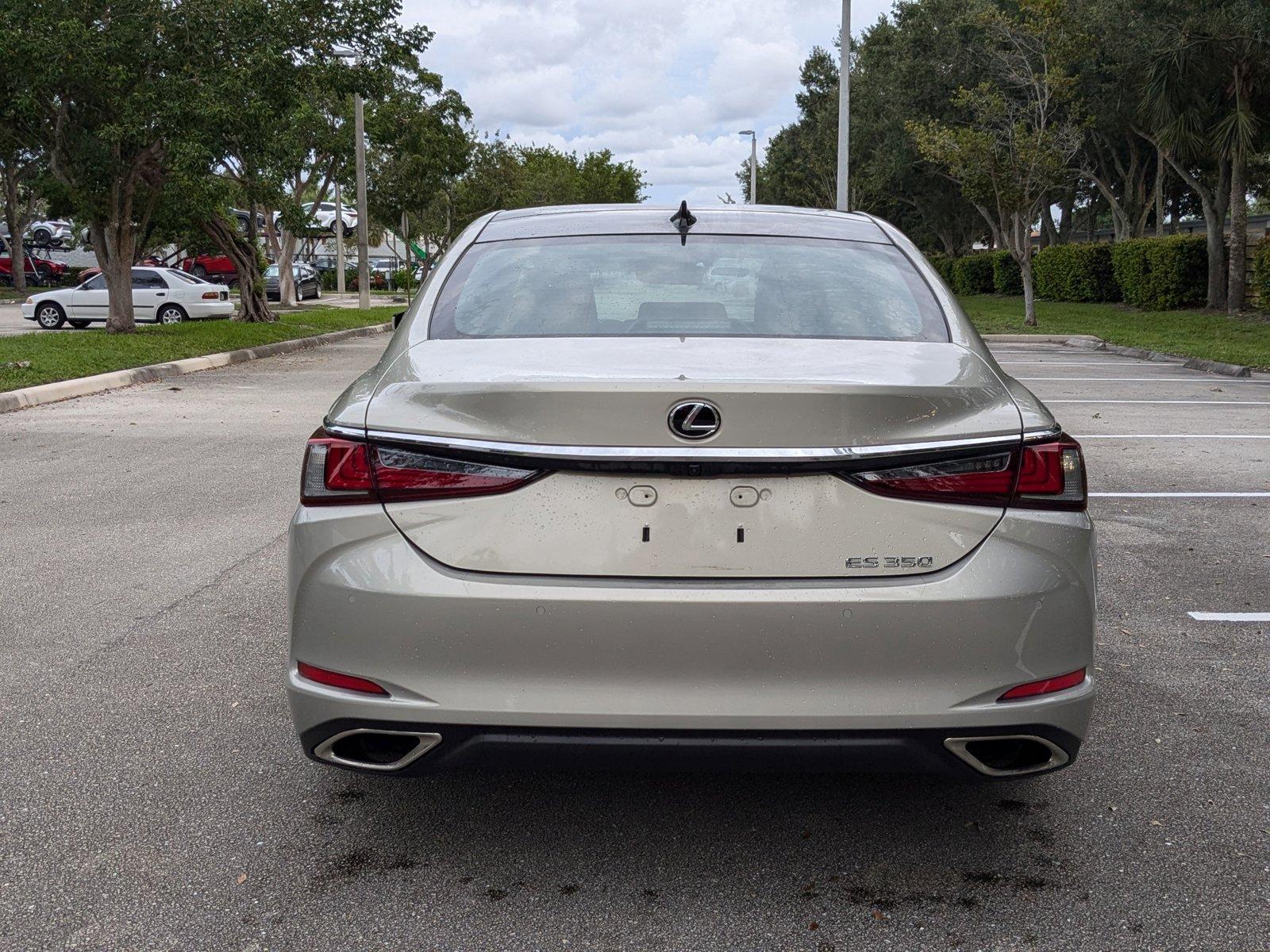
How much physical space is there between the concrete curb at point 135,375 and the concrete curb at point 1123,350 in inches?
427

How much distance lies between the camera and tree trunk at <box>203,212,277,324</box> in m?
26.3

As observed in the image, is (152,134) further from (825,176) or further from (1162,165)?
(825,176)

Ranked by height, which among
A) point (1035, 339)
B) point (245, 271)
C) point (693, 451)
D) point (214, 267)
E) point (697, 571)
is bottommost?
point (1035, 339)

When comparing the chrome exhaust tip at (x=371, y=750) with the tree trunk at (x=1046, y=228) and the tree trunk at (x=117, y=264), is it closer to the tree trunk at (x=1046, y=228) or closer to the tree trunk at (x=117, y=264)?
the tree trunk at (x=117, y=264)

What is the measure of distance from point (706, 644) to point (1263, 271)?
26487mm

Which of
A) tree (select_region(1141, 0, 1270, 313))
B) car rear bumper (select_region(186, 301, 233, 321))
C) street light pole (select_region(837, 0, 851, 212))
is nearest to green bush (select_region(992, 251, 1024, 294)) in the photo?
tree (select_region(1141, 0, 1270, 313))

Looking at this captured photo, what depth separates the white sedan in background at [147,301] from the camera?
26859mm

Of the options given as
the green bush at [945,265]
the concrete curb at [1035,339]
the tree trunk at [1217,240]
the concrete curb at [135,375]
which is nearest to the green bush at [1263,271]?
the tree trunk at [1217,240]

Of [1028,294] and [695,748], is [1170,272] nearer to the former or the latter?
[1028,294]

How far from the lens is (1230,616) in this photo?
536 cm

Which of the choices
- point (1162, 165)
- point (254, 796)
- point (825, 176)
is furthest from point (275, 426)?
point (825, 176)

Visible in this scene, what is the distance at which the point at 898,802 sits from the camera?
352 cm

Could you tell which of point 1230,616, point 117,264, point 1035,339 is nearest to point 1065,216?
point 1035,339

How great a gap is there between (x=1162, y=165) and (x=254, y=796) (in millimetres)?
37214
